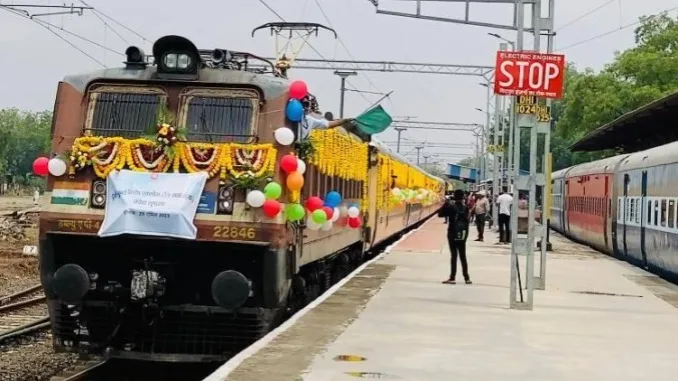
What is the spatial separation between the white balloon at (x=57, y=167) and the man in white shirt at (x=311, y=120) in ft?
8.02

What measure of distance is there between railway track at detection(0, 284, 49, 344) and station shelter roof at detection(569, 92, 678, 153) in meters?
13.8

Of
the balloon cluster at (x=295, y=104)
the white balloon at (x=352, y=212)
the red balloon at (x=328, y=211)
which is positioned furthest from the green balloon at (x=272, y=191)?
the white balloon at (x=352, y=212)

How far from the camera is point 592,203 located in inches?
1293

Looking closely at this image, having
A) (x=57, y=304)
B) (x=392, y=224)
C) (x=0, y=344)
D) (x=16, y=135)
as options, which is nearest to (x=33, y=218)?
(x=392, y=224)

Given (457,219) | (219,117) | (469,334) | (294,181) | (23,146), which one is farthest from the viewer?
(23,146)

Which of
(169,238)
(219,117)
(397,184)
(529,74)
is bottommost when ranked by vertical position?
(169,238)

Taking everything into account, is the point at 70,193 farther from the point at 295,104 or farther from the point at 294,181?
the point at 295,104

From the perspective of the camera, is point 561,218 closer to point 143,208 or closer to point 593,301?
point 593,301

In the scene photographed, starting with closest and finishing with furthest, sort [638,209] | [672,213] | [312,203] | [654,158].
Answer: [312,203] → [672,213] → [654,158] → [638,209]

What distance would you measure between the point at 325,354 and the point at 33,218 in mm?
36607

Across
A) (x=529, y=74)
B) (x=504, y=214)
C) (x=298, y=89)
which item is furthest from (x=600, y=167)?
(x=298, y=89)

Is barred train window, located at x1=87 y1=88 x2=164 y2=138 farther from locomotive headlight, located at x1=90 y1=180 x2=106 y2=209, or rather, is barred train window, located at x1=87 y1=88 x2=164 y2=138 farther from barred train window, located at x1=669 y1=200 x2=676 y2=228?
barred train window, located at x1=669 y1=200 x2=676 y2=228

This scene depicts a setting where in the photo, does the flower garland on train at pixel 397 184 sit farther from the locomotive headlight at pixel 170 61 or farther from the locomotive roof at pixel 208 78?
the locomotive headlight at pixel 170 61

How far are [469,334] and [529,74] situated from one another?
167 inches
